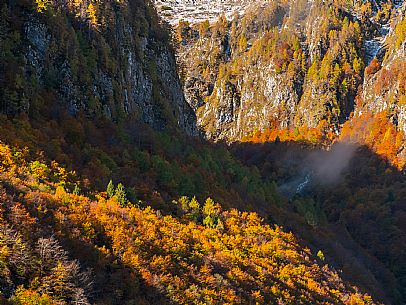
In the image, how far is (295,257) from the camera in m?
54.6

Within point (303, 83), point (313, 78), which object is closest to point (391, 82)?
point (313, 78)

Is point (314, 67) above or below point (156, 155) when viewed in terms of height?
below

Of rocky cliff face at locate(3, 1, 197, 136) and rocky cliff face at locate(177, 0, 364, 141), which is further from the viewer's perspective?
rocky cliff face at locate(177, 0, 364, 141)

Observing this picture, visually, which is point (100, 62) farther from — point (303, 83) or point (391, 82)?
point (303, 83)

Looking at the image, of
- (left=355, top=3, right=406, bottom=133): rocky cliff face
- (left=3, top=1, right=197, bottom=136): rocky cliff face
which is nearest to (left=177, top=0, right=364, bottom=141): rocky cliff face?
(left=355, top=3, right=406, bottom=133): rocky cliff face

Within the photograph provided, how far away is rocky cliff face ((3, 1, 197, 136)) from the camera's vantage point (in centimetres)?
5416

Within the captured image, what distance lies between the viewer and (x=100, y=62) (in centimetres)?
6494

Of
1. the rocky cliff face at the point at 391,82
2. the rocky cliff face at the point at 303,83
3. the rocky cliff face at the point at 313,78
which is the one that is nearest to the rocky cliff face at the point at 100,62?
the rocky cliff face at the point at 391,82

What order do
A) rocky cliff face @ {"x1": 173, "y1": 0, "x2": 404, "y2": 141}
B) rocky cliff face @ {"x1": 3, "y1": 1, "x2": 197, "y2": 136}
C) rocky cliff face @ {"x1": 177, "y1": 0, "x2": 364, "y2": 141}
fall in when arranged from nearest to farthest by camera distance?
rocky cliff face @ {"x1": 3, "y1": 1, "x2": 197, "y2": 136} → rocky cliff face @ {"x1": 173, "y1": 0, "x2": 404, "y2": 141} → rocky cliff face @ {"x1": 177, "y1": 0, "x2": 364, "y2": 141}

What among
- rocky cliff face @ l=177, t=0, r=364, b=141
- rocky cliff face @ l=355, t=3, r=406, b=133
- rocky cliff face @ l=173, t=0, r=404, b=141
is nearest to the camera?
rocky cliff face @ l=355, t=3, r=406, b=133

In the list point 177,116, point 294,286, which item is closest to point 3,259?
point 294,286

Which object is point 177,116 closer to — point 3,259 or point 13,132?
point 13,132

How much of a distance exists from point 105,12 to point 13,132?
33.8 m

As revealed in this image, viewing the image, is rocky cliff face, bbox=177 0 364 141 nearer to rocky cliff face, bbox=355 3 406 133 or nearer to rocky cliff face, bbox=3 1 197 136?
rocky cliff face, bbox=355 3 406 133
